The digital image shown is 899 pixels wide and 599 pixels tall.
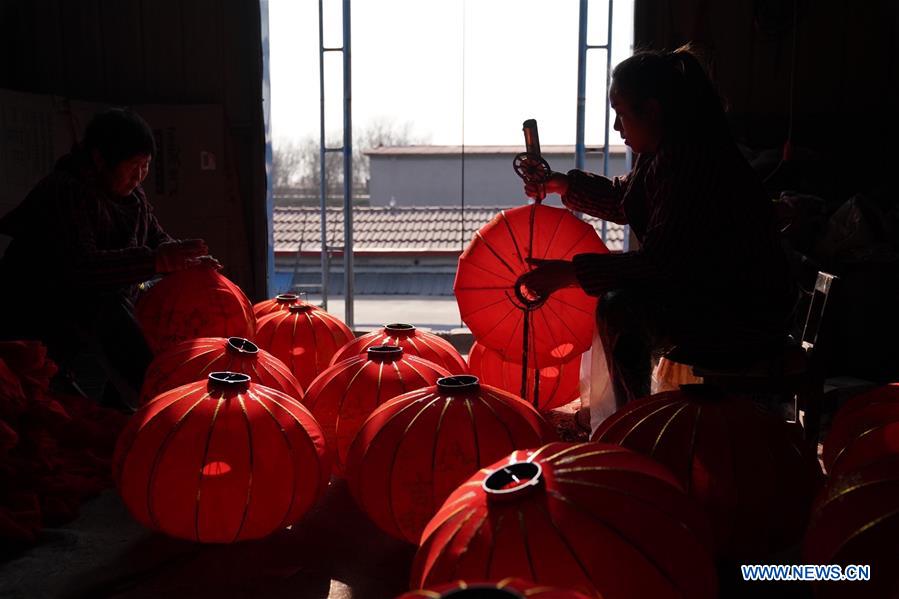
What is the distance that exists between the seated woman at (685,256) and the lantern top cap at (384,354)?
526 millimetres

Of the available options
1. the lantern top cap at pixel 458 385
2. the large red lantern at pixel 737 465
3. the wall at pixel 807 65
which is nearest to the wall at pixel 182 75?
the wall at pixel 807 65

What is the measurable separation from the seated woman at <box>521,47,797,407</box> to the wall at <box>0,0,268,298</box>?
11.8 ft

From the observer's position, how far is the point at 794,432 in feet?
7.42

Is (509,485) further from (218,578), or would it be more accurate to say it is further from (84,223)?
(84,223)

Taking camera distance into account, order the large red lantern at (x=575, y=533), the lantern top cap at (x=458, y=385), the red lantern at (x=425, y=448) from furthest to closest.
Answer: the lantern top cap at (x=458, y=385) < the red lantern at (x=425, y=448) < the large red lantern at (x=575, y=533)

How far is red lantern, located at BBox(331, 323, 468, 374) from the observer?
320 centimetres

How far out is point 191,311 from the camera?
11.3 feet

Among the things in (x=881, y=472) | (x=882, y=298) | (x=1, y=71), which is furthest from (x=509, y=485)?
(x=1, y=71)

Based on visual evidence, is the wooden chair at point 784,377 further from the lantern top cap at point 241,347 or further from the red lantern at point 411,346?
the lantern top cap at point 241,347

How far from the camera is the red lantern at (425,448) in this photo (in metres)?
2.23

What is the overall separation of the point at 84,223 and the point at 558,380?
6.75ft

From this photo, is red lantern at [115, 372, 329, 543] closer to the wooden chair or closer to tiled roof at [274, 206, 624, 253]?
the wooden chair

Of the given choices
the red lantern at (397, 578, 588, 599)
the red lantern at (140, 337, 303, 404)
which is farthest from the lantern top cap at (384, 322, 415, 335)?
the red lantern at (397, 578, 588, 599)

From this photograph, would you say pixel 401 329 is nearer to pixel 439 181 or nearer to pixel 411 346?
pixel 411 346
